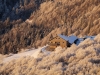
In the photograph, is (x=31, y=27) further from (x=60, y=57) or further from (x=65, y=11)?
(x=60, y=57)

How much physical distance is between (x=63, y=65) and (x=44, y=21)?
5027 inches

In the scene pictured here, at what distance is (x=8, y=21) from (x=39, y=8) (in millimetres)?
25749

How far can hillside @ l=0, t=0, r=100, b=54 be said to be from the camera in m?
138

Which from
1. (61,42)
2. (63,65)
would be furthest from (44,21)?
(63,65)

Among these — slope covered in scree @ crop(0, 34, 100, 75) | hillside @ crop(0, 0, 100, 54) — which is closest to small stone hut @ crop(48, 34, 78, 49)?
slope covered in scree @ crop(0, 34, 100, 75)

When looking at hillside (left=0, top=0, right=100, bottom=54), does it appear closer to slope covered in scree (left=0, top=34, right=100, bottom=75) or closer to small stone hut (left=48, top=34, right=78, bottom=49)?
small stone hut (left=48, top=34, right=78, bottom=49)

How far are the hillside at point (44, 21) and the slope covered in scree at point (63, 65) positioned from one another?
262 ft

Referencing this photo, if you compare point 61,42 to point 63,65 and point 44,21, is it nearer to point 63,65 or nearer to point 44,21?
point 63,65

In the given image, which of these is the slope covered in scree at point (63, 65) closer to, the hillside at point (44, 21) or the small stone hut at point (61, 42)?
the small stone hut at point (61, 42)

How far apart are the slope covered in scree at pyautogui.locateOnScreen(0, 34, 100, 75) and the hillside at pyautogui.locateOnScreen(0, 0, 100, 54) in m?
79.7

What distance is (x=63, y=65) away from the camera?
39875mm

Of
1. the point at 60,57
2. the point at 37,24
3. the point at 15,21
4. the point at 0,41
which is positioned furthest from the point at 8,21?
the point at 60,57

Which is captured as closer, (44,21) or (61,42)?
(61,42)

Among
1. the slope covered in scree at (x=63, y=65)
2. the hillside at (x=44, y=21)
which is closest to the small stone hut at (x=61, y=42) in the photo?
the slope covered in scree at (x=63, y=65)
